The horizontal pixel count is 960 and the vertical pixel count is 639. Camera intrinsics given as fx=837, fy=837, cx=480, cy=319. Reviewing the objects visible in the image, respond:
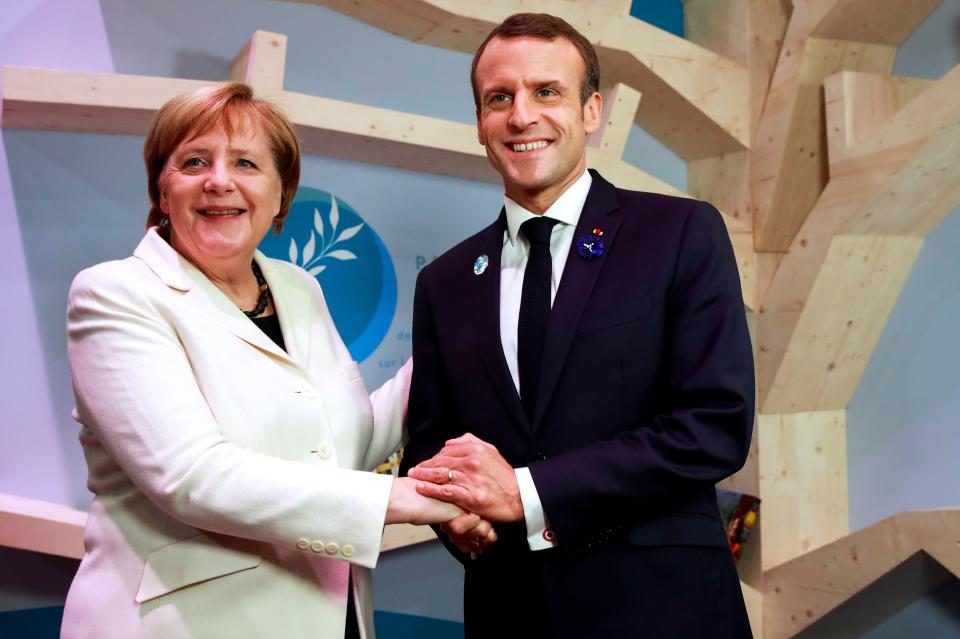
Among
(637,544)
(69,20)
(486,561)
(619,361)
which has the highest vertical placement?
(69,20)

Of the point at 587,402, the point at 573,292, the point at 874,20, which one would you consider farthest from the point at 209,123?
the point at 874,20

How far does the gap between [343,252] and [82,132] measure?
1012 millimetres

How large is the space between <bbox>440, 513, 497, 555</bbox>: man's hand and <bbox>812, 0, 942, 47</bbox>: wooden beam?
2861mm

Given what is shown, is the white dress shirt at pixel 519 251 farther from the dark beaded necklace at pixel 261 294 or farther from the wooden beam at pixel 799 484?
the wooden beam at pixel 799 484

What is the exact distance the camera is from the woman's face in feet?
5.40

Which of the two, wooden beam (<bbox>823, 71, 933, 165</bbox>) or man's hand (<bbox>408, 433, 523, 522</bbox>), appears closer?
man's hand (<bbox>408, 433, 523, 522</bbox>)

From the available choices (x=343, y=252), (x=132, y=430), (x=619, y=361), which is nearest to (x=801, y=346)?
(x=343, y=252)

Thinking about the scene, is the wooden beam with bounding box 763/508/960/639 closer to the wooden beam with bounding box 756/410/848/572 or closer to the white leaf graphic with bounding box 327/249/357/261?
the wooden beam with bounding box 756/410/848/572

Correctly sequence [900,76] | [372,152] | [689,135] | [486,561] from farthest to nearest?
[689,135] < [900,76] < [372,152] < [486,561]

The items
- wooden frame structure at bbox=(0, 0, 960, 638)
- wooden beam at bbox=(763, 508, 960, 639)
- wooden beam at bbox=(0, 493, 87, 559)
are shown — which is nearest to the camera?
wooden beam at bbox=(0, 493, 87, 559)

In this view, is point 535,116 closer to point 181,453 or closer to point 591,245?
point 591,245

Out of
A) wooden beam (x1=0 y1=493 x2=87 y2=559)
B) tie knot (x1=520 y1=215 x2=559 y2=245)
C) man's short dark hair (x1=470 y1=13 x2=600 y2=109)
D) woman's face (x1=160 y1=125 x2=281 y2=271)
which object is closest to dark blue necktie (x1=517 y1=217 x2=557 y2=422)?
tie knot (x1=520 y1=215 x2=559 y2=245)

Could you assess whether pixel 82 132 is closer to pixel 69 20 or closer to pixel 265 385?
pixel 69 20

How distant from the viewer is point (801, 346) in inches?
139
